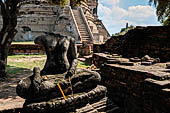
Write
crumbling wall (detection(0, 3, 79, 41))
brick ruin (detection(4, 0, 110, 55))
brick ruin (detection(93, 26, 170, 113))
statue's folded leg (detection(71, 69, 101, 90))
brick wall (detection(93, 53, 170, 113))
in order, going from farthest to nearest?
crumbling wall (detection(0, 3, 79, 41)) < brick ruin (detection(4, 0, 110, 55)) < statue's folded leg (detection(71, 69, 101, 90)) < brick ruin (detection(93, 26, 170, 113)) < brick wall (detection(93, 53, 170, 113))

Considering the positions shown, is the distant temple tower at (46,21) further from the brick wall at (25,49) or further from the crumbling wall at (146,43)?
the crumbling wall at (146,43)

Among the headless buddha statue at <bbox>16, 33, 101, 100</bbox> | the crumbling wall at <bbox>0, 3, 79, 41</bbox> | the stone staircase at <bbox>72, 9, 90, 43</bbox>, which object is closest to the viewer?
the headless buddha statue at <bbox>16, 33, 101, 100</bbox>

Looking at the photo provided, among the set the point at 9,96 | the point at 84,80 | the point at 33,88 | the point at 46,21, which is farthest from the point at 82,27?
the point at 33,88

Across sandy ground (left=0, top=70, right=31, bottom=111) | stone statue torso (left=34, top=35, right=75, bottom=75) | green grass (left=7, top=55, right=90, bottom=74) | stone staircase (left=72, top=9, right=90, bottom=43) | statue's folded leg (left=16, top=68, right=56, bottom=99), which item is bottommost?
sandy ground (left=0, top=70, right=31, bottom=111)

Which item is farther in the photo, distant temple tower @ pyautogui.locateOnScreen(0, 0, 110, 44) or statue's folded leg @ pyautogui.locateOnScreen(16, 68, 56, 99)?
distant temple tower @ pyautogui.locateOnScreen(0, 0, 110, 44)

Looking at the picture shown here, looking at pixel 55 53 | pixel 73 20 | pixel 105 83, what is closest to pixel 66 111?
pixel 55 53

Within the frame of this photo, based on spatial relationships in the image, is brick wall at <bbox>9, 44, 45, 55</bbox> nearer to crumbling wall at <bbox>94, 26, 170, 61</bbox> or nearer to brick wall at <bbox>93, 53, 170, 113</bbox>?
crumbling wall at <bbox>94, 26, 170, 61</bbox>

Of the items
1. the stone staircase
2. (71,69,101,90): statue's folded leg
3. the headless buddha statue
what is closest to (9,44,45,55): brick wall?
the stone staircase

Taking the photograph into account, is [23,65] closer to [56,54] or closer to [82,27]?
[56,54]

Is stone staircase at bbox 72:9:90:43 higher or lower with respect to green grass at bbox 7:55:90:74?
higher

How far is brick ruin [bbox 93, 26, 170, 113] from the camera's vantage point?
2855 mm

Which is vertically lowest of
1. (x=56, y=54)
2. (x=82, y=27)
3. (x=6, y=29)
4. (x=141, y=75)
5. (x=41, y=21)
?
(x=141, y=75)

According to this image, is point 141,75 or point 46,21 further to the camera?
point 46,21

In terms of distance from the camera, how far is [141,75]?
3.47 m
